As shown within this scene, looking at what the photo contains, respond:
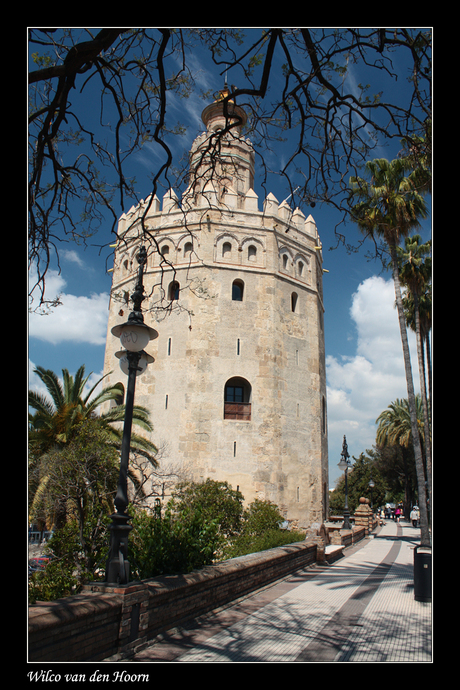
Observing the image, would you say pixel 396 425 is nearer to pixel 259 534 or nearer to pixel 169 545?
pixel 259 534

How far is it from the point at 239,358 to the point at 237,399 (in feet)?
6.74

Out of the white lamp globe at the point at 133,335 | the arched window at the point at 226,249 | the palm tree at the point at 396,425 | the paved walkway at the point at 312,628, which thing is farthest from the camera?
the palm tree at the point at 396,425

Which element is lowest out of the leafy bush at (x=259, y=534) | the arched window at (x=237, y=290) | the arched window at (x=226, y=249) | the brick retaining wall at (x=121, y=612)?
the leafy bush at (x=259, y=534)

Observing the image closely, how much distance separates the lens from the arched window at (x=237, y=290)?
A: 969 inches

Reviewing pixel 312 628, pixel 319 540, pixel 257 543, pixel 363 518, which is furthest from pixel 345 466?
pixel 312 628

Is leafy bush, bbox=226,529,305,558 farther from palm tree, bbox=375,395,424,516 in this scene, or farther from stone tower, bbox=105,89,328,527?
palm tree, bbox=375,395,424,516

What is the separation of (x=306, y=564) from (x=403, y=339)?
894 centimetres

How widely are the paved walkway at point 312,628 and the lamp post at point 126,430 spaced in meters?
0.96

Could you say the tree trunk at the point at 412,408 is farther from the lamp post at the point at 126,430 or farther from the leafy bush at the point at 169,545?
the lamp post at the point at 126,430

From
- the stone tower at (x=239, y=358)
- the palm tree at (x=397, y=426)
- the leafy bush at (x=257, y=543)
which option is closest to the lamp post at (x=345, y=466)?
the stone tower at (x=239, y=358)

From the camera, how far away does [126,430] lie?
6.03 metres

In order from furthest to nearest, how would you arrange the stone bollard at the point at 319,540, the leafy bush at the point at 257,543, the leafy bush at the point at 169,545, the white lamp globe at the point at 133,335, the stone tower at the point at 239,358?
1. the stone tower at the point at 239,358
2. the stone bollard at the point at 319,540
3. the leafy bush at the point at 257,543
4. the leafy bush at the point at 169,545
5. the white lamp globe at the point at 133,335

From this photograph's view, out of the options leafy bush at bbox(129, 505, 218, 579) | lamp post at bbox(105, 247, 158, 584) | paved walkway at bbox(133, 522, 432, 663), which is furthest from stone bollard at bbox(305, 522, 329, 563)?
lamp post at bbox(105, 247, 158, 584)

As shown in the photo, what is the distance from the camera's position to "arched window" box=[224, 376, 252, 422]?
22.4 m
